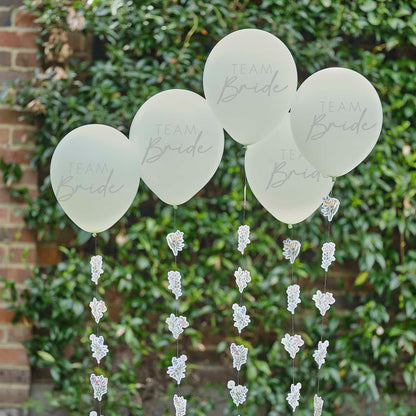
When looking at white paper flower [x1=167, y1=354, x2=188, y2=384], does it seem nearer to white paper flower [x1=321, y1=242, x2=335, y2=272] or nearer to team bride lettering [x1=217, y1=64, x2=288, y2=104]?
white paper flower [x1=321, y1=242, x2=335, y2=272]

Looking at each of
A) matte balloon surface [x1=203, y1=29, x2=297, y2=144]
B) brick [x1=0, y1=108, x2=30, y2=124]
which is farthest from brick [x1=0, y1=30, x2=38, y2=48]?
matte balloon surface [x1=203, y1=29, x2=297, y2=144]

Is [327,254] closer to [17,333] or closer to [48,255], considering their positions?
[48,255]

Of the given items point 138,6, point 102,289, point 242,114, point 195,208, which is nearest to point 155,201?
point 195,208

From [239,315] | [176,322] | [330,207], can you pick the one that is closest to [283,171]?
[330,207]

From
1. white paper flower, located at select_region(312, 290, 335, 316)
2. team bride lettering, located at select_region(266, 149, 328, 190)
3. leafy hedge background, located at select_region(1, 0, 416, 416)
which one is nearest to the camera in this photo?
team bride lettering, located at select_region(266, 149, 328, 190)

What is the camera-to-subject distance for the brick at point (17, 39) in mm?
2256

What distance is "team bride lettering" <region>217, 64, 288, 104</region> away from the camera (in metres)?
1.47

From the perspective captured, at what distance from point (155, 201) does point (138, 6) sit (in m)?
0.71

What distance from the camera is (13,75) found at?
2.27 m

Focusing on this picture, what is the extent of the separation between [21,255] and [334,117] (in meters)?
1.32

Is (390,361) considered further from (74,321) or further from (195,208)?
(74,321)

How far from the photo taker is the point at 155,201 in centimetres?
234

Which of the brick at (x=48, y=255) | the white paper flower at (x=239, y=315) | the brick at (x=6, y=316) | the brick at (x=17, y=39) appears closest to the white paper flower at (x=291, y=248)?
the white paper flower at (x=239, y=315)

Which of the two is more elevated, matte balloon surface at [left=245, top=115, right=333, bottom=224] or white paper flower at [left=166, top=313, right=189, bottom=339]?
matte balloon surface at [left=245, top=115, right=333, bottom=224]
